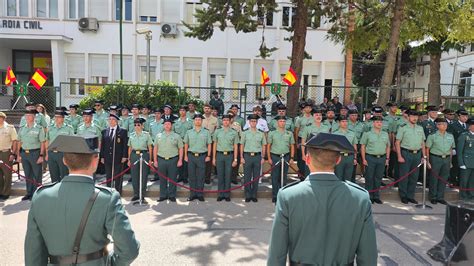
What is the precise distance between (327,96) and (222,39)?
30.5ft

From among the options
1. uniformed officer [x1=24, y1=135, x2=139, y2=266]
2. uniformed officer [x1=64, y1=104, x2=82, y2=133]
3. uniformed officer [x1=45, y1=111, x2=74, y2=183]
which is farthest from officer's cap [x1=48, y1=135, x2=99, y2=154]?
uniformed officer [x1=64, y1=104, x2=82, y2=133]

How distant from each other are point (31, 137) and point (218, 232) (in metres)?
5.15

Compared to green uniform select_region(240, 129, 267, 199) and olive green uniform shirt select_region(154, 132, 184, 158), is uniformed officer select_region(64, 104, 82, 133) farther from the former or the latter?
green uniform select_region(240, 129, 267, 199)

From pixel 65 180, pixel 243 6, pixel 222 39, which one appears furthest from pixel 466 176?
pixel 222 39

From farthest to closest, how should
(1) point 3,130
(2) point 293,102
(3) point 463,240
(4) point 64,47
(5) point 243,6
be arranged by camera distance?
(4) point 64,47, (2) point 293,102, (5) point 243,6, (1) point 3,130, (3) point 463,240

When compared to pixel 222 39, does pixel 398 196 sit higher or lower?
lower

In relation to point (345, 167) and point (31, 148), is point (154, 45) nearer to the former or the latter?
point (31, 148)

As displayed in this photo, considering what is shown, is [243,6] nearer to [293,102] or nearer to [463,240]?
[293,102]

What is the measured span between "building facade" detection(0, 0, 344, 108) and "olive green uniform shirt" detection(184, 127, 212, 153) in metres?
15.7

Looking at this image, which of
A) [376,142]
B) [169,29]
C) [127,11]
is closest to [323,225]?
[376,142]

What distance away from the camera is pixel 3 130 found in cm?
912

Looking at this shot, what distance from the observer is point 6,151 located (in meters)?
9.24

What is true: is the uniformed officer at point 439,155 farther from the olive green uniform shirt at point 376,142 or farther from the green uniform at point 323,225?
the green uniform at point 323,225

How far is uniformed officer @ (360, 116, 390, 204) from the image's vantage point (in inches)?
371
